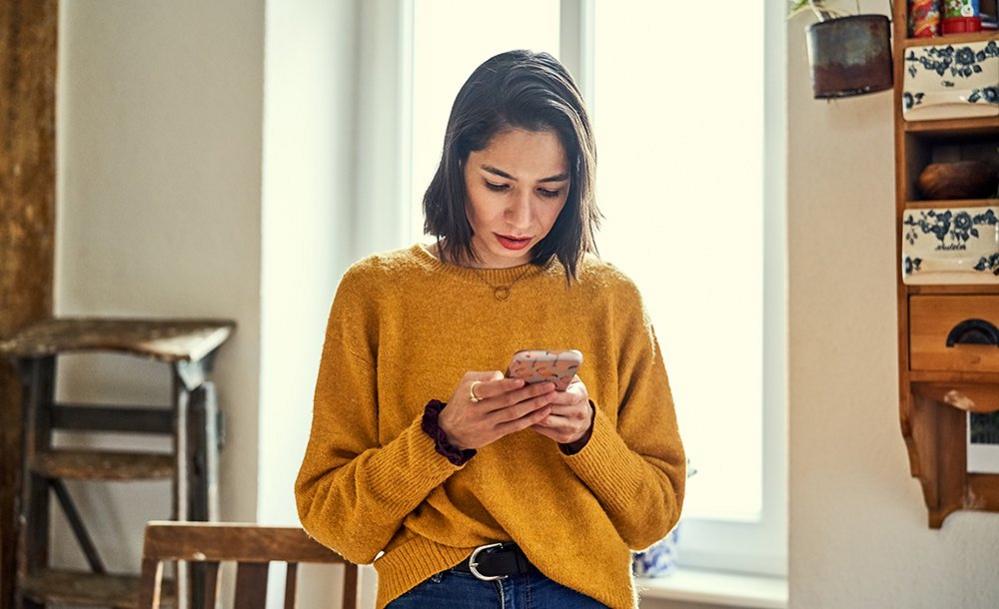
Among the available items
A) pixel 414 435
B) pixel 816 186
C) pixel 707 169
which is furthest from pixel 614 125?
pixel 414 435

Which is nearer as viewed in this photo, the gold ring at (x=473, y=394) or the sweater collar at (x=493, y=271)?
the gold ring at (x=473, y=394)

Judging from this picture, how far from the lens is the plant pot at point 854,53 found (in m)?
1.67

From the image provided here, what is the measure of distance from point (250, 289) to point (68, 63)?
0.67m

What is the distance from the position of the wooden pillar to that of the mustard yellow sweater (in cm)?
135

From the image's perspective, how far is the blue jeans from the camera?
4.07 ft

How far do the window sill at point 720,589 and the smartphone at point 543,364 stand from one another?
3.35 ft

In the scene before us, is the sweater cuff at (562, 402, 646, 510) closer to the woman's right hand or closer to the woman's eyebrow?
the woman's right hand

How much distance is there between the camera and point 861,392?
5.84ft

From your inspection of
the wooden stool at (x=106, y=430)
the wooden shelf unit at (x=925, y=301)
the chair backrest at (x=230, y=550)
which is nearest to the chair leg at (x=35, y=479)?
the wooden stool at (x=106, y=430)

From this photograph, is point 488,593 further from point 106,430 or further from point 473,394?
point 106,430

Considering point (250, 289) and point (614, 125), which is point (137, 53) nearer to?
point (250, 289)

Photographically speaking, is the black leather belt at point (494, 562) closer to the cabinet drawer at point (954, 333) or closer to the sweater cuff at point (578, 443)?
the sweater cuff at point (578, 443)

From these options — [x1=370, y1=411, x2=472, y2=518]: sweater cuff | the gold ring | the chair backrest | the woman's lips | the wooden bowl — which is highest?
the wooden bowl

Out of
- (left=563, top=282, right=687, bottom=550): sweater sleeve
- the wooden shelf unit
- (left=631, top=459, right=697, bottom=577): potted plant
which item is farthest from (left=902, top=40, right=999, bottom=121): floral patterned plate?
(left=631, top=459, right=697, bottom=577): potted plant
